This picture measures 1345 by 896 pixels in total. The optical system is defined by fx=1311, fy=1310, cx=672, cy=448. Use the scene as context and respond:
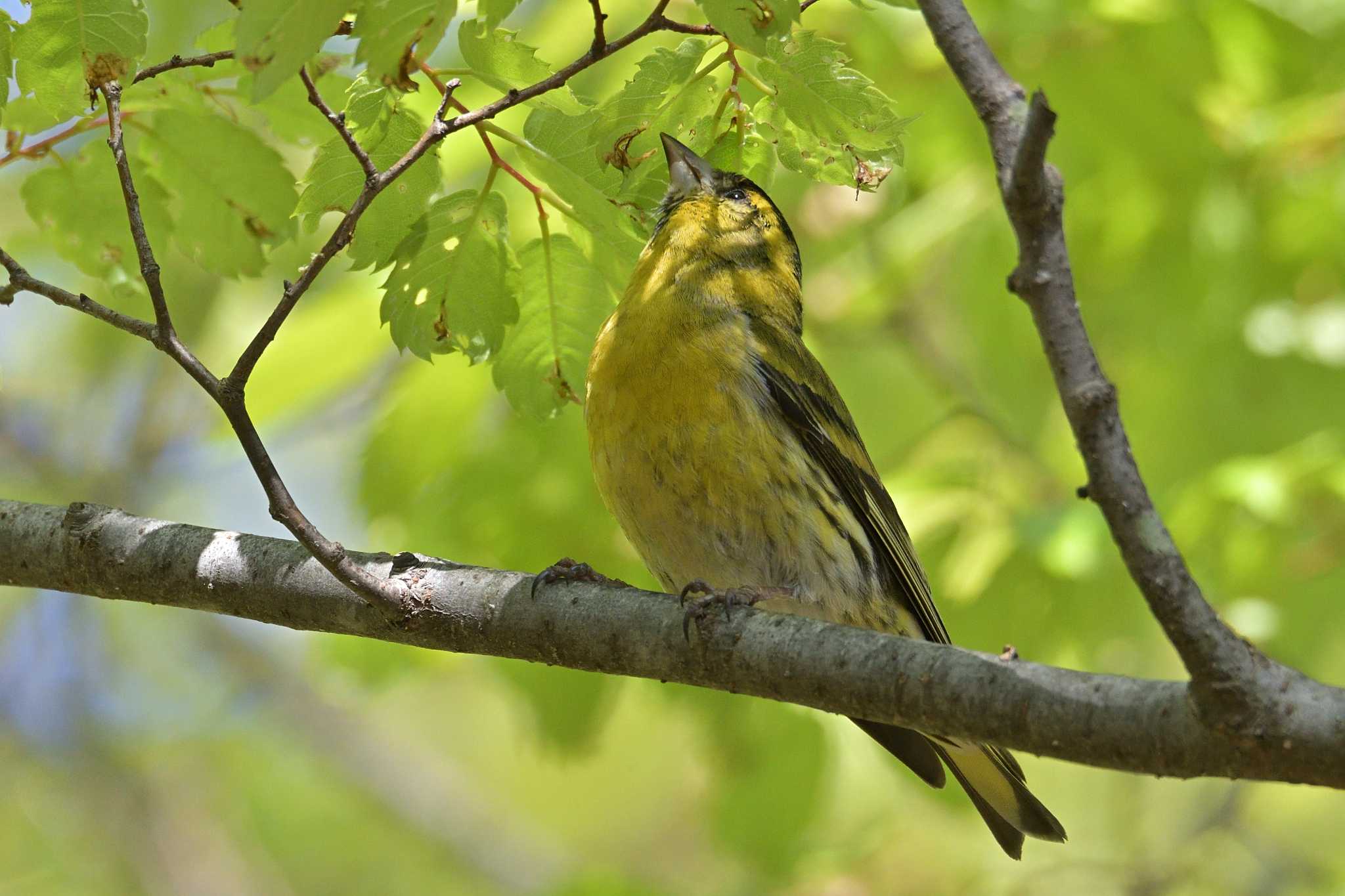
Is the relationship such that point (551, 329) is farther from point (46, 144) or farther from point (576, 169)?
point (46, 144)

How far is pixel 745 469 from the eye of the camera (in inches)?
144

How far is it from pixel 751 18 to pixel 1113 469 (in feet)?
3.28

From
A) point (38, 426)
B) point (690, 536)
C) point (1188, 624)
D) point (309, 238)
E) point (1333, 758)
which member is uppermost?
point (38, 426)

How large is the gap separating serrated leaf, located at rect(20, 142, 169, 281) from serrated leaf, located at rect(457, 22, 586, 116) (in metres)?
1.01

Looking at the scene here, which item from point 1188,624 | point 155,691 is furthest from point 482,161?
point 155,691

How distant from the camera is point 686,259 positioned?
4.33 meters

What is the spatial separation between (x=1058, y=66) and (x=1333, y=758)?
3337 millimetres

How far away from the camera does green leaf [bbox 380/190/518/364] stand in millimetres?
2926

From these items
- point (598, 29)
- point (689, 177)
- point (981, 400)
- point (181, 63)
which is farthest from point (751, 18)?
point (981, 400)

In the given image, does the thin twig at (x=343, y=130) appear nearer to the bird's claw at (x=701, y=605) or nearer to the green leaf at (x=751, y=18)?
the green leaf at (x=751, y=18)

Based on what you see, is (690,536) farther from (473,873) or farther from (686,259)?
(473,873)

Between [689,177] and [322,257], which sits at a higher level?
[689,177]

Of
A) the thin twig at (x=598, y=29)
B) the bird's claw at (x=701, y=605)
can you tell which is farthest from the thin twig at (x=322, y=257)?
the bird's claw at (x=701, y=605)

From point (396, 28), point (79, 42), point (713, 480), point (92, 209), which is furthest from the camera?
point (713, 480)
